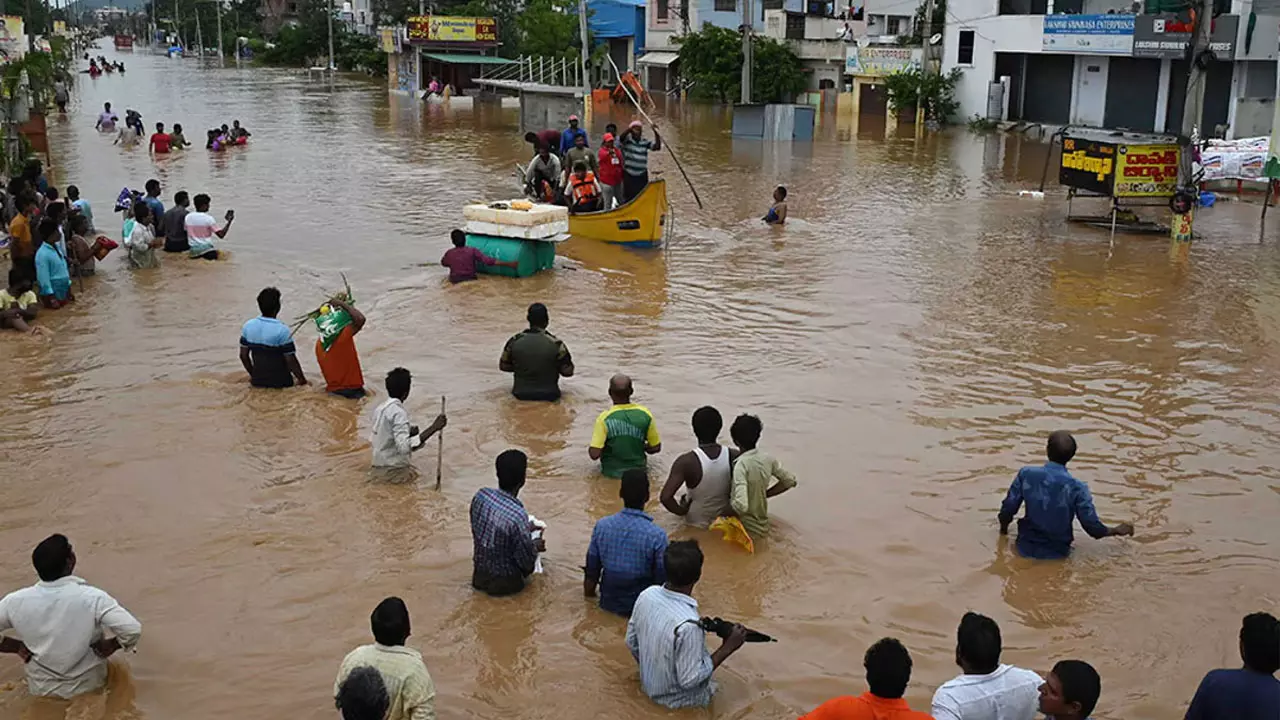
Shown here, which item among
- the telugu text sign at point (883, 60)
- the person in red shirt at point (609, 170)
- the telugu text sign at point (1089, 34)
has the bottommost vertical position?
the person in red shirt at point (609, 170)

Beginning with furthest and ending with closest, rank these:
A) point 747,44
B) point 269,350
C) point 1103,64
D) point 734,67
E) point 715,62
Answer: point 715,62, point 734,67, point 1103,64, point 747,44, point 269,350

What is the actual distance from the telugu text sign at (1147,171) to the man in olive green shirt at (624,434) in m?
13.3

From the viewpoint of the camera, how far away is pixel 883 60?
46.5m

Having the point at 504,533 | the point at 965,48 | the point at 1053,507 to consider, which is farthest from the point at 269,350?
the point at 965,48

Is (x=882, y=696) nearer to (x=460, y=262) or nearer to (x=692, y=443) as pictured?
(x=692, y=443)

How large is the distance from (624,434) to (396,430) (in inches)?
67.5

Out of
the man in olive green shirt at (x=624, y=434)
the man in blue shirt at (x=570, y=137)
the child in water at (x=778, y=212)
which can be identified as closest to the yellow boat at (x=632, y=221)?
the man in blue shirt at (x=570, y=137)

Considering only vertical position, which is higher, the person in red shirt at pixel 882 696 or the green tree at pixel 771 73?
the green tree at pixel 771 73

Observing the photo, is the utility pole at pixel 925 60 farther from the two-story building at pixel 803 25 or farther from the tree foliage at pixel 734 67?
the tree foliage at pixel 734 67

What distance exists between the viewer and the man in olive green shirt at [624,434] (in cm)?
916

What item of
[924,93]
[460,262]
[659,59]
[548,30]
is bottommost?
[460,262]

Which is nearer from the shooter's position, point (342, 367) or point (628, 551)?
point (628, 551)

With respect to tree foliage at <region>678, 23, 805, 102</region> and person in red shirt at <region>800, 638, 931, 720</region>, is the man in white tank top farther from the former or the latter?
tree foliage at <region>678, 23, 805, 102</region>

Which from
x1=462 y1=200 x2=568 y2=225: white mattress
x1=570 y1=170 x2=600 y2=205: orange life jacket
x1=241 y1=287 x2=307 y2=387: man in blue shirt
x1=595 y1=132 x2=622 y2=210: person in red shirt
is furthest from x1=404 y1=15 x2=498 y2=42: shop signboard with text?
x1=241 y1=287 x2=307 y2=387: man in blue shirt
